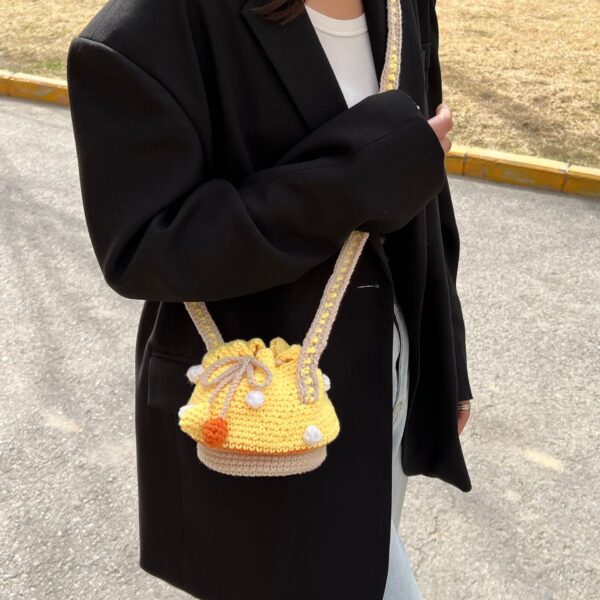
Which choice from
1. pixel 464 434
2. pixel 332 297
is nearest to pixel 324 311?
pixel 332 297

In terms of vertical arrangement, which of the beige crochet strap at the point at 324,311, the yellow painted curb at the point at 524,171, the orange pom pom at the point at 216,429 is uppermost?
the beige crochet strap at the point at 324,311

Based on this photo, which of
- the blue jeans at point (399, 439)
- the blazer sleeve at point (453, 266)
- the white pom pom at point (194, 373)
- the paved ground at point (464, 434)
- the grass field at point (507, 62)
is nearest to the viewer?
the white pom pom at point (194, 373)

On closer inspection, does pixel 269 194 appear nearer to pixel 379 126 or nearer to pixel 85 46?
pixel 379 126

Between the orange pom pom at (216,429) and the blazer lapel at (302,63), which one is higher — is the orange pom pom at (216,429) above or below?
below

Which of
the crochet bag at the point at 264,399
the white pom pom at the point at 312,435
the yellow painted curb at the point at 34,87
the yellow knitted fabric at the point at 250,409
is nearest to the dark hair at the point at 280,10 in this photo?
the crochet bag at the point at 264,399

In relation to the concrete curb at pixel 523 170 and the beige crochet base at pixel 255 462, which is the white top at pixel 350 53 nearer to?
the beige crochet base at pixel 255 462

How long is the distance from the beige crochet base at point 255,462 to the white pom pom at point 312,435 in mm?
29

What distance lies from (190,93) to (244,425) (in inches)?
17.0

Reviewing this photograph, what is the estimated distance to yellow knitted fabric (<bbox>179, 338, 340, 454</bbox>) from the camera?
113 centimetres

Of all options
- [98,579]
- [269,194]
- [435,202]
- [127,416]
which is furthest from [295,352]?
[127,416]

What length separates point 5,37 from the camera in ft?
23.3

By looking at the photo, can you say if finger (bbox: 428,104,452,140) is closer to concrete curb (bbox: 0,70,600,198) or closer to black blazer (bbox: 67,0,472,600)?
black blazer (bbox: 67,0,472,600)

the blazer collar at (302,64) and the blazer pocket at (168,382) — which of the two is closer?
the blazer collar at (302,64)

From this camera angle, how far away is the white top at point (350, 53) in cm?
121
